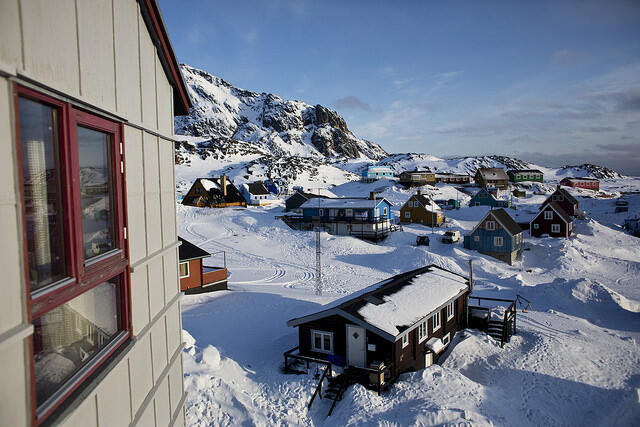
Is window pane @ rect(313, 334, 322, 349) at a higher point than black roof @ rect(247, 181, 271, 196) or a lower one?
lower

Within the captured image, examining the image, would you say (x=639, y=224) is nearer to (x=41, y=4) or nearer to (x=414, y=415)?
(x=414, y=415)

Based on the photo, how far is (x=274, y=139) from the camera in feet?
620

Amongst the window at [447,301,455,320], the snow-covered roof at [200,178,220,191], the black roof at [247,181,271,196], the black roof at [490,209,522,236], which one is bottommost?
the window at [447,301,455,320]

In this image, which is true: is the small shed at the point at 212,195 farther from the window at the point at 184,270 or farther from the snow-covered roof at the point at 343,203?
the window at the point at 184,270

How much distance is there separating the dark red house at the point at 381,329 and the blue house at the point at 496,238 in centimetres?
2484

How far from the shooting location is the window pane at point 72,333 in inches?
124

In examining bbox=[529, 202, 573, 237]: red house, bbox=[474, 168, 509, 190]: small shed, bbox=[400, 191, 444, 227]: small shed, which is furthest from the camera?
bbox=[474, 168, 509, 190]: small shed

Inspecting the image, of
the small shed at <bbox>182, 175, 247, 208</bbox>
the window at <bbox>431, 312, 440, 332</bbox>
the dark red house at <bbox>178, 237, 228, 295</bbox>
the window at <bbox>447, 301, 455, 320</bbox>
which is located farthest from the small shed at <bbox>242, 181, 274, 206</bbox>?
the window at <bbox>431, 312, 440, 332</bbox>

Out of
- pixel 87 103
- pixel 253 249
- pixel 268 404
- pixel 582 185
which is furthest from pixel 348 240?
pixel 582 185

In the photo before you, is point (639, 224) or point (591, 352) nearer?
point (591, 352)

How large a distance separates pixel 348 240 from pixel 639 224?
4254cm

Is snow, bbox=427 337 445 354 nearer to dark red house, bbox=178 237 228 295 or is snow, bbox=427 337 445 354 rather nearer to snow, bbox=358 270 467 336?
snow, bbox=358 270 467 336

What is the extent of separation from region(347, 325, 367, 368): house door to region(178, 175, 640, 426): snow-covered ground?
1.73 metres

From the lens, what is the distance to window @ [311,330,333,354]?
17.8 metres
